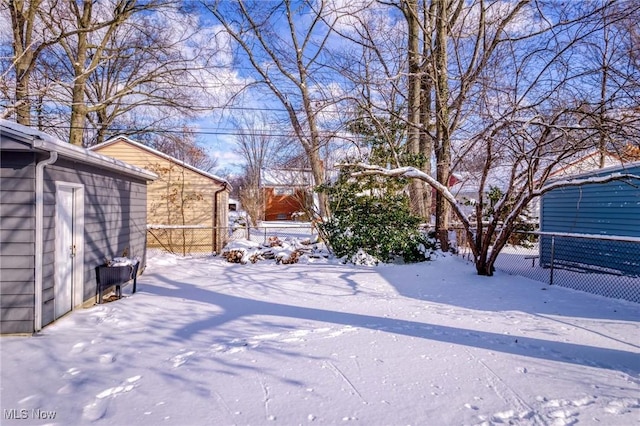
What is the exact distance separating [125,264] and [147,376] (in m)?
3.61

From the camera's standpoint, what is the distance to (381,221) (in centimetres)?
1018

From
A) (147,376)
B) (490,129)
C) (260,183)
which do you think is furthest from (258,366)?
(260,183)

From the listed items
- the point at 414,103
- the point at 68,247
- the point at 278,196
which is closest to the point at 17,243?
the point at 68,247

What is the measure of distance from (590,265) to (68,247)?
10949 millimetres

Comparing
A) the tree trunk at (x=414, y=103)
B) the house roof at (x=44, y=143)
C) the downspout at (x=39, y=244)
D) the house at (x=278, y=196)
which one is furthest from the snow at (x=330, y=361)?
the house at (x=278, y=196)

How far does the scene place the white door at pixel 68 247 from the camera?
490 centimetres

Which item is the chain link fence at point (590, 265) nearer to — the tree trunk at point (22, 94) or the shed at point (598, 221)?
the shed at point (598, 221)

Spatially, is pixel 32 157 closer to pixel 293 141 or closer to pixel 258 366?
pixel 258 366

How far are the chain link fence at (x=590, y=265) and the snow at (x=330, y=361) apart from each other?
39.4 inches

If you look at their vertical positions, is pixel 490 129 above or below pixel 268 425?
above

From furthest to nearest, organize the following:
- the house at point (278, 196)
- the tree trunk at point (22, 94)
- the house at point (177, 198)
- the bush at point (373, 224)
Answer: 1. the house at point (278, 196)
2. the house at point (177, 198)
3. the tree trunk at point (22, 94)
4. the bush at point (373, 224)

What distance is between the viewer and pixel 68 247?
17.1ft

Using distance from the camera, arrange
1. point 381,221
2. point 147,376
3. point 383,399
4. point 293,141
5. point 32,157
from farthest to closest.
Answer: point 293,141 < point 381,221 < point 32,157 < point 147,376 < point 383,399

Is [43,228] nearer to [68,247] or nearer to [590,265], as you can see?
[68,247]
